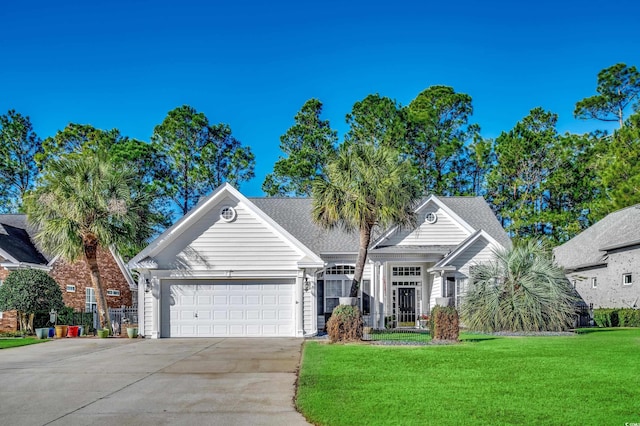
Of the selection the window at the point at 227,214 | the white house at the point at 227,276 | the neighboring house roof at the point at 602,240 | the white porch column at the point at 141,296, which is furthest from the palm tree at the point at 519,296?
the white porch column at the point at 141,296

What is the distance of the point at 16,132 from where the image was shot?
50.0 meters

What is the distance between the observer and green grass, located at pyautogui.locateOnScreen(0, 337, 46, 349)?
21.7m

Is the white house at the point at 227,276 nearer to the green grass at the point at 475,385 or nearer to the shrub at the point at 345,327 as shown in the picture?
the shrub at the point at 345,327

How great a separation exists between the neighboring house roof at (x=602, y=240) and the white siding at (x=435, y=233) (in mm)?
7584

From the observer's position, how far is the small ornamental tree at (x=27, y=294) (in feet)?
86.1

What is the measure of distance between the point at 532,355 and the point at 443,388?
17.9ft

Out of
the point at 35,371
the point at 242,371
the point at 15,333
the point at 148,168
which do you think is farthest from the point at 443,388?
the point at 148,168

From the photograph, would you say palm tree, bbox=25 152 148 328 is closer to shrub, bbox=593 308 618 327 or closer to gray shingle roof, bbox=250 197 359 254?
gray shingle roof, bbox=250 197 359 254

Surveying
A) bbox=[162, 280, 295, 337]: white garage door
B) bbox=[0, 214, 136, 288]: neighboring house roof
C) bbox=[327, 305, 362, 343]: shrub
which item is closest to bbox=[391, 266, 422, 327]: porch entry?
bbox=[162, 280, 295, 337]: white garage door

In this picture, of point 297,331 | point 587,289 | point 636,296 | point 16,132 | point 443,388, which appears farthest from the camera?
point 16,132

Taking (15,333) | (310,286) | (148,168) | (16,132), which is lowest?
(15,333)

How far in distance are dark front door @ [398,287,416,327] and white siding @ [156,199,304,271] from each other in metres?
6.72

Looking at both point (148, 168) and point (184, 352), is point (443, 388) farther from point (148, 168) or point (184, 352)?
point (148, 168)

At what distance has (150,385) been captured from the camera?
39.6ft
